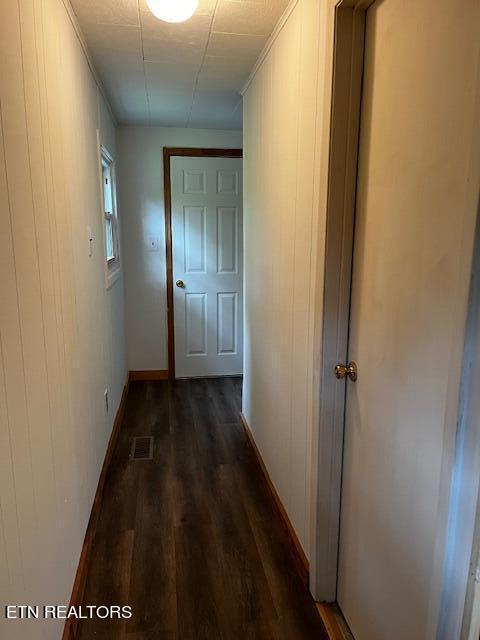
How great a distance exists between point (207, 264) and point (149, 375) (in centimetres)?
121

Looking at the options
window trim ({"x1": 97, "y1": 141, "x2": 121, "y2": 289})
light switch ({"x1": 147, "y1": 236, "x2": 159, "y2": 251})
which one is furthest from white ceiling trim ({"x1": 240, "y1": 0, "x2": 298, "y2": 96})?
light switch ({"x1": 147, "y1": 236, "x2": 159, "y2": 251})

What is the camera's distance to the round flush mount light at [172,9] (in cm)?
170

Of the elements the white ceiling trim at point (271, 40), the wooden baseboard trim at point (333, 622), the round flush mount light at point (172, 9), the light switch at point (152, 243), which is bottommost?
the wooden baseboard trim at point (333, 622)

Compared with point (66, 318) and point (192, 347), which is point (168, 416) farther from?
point (66, 318)

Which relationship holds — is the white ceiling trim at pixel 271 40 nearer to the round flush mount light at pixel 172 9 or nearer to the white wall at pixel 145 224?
the round flush mount light at pixel 172 9

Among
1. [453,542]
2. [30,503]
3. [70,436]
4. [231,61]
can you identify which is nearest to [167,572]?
[70,436]

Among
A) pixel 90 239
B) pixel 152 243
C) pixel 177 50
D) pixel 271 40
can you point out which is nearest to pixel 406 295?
pixel 271 40

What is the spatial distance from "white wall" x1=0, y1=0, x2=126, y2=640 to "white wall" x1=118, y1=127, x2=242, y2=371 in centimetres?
171

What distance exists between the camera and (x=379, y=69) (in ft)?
4.21

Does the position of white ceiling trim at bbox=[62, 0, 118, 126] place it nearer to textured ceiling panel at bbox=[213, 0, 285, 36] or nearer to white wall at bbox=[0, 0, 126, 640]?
white wall at bbox=[0, 0, 126, 640]

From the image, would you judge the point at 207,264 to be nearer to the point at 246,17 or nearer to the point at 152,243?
the point at 152,243

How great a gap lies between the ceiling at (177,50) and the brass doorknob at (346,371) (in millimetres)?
1468

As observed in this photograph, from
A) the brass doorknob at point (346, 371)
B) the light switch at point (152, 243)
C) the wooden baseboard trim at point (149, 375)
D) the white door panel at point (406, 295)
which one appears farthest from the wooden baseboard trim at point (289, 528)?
the light switch at point (152, 243)

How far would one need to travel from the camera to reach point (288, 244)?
199 centimetres
